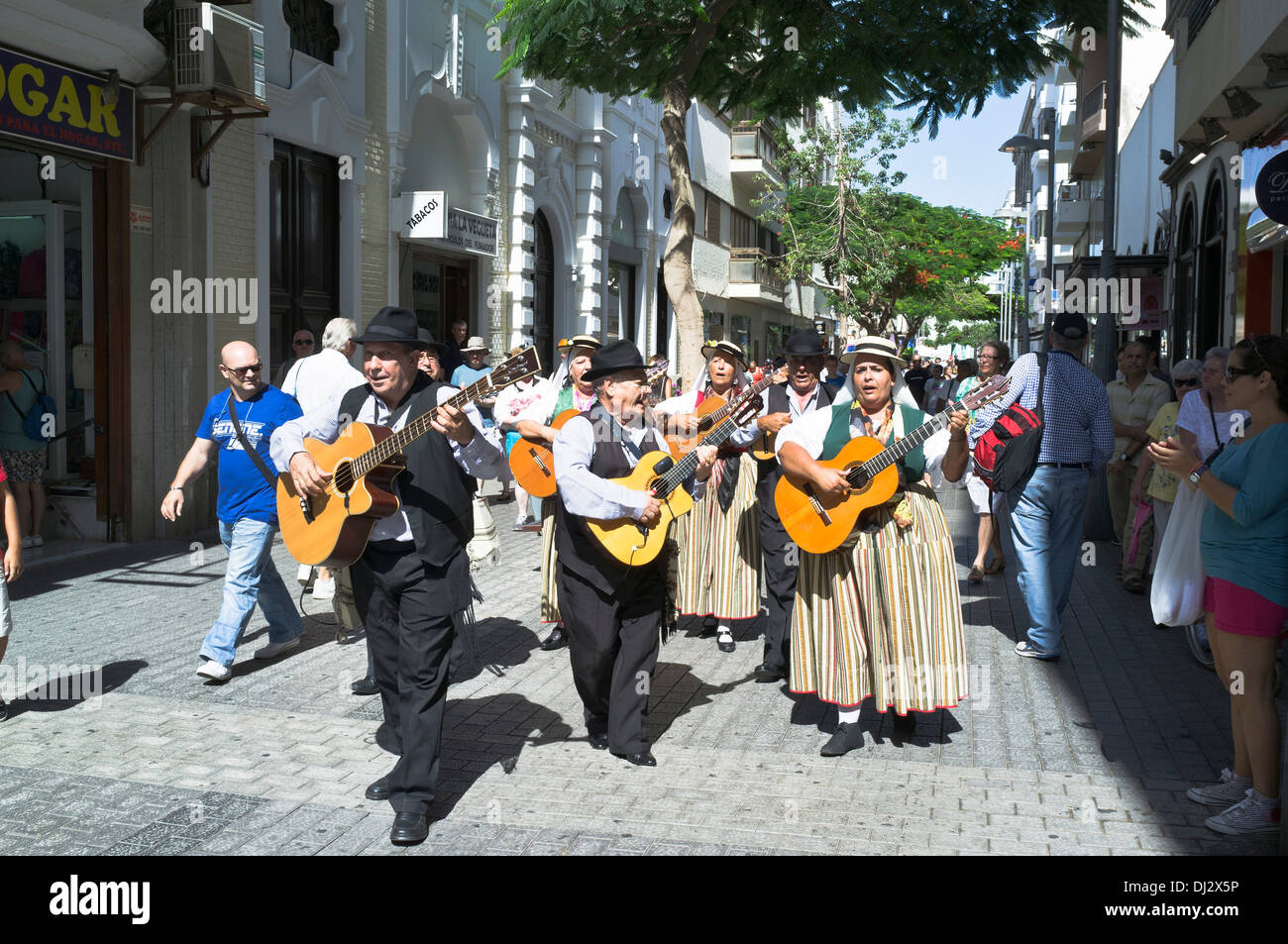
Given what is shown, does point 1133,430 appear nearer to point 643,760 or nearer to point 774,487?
point 774,487

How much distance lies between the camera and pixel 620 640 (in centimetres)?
574

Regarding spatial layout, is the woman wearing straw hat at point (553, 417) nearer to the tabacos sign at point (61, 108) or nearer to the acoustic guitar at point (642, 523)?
the acoustic guitar at point (642, 523)

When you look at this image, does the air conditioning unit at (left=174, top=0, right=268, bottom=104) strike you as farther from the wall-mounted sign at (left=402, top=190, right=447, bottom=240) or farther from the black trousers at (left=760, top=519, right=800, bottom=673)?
the black trousers at (left=760, top=519, right=800, bottom=673)

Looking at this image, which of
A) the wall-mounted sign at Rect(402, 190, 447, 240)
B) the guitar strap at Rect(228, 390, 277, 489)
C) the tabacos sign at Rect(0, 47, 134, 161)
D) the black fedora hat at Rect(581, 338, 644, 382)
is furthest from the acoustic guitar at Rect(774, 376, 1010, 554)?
the wall-mounted sign at Rect(402, 190, 447, 240)

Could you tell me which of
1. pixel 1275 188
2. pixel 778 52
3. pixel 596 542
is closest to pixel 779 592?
pixel 596 542

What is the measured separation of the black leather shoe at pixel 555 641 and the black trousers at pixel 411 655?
2.88 m

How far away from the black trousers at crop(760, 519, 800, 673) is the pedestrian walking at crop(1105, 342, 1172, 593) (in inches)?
139

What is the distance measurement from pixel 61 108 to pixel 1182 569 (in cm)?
973

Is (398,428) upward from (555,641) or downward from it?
upward

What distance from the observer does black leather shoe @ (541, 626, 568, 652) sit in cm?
802

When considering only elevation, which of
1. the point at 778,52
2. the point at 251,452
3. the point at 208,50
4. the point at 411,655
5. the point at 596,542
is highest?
the point at 778,52

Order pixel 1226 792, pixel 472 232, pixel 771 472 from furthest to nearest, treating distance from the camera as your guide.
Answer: pixel 472 232 < pixel 771 472 < pixel 1226 792

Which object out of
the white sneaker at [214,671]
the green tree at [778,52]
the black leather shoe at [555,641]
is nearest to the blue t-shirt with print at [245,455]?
the white sneaker at [214,671]

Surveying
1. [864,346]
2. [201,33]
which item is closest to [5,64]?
[201,33]
